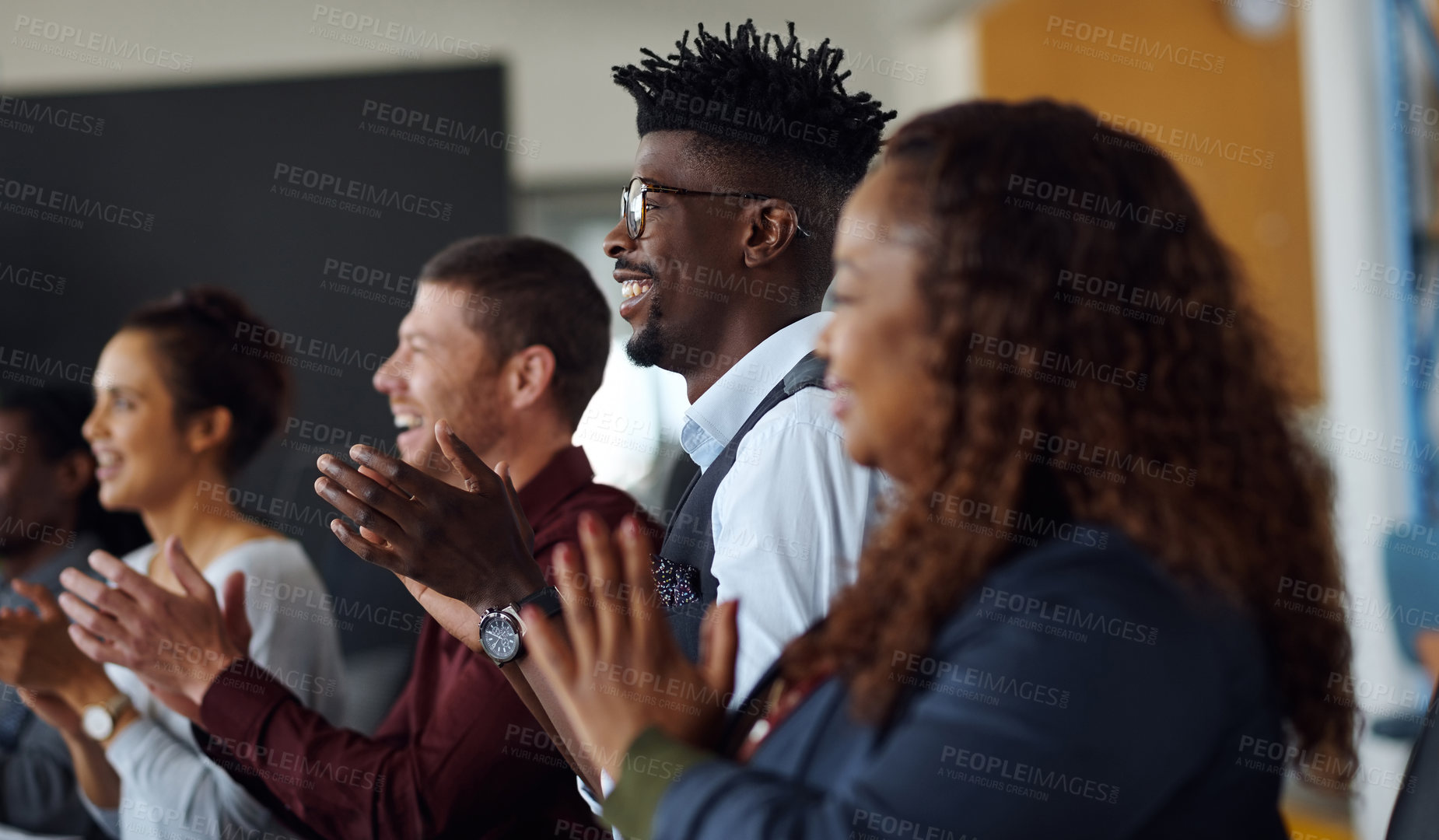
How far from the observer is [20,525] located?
279cm

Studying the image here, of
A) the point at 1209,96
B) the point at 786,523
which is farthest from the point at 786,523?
the point at 1209,96

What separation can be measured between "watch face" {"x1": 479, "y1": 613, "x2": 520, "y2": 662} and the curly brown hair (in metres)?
0.50

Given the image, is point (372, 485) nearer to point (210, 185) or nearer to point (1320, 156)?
point (1320, 156)

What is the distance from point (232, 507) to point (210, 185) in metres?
2.12

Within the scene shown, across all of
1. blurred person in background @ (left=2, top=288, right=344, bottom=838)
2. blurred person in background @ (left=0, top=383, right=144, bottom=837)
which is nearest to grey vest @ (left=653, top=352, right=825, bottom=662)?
blurred person in background @ (left=2, top=288, right=344, bottom=838)

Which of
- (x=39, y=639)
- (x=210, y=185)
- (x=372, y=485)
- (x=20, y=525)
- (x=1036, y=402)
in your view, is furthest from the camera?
(x=210, y=185)

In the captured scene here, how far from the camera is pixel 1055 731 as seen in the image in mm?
781

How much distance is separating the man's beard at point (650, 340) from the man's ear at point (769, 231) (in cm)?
14

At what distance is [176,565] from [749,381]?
0.94 meters

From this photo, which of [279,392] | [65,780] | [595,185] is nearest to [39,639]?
[65,780]

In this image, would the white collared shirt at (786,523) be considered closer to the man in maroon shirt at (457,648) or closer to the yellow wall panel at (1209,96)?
the man in maroon shirt at (457,648)

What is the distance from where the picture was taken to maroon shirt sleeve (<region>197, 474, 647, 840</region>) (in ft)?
5.41

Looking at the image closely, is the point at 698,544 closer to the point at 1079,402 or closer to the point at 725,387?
the point at 725,387

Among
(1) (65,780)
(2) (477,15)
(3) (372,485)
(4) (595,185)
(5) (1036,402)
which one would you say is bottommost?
(1) (65,780)
